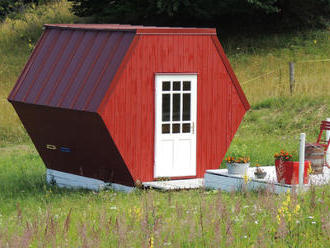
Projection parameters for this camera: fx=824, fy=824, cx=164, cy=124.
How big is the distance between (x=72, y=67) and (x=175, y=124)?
7.29 feet

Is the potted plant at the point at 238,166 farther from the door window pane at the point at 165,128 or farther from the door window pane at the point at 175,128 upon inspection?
the door window pane at the point at 165,128

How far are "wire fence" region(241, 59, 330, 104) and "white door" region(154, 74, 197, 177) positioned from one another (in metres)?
9.40

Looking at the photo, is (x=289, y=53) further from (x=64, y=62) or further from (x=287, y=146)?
(x=64, y=62)

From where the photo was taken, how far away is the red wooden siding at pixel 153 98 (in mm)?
14508

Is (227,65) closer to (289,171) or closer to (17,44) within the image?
(289,171)

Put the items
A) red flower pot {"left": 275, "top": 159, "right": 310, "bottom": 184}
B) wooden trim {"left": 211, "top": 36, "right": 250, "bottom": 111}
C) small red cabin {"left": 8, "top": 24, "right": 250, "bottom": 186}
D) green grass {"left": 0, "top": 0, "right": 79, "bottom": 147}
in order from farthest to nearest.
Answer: green grass {"left": 0, "top": 0, "right": 79, "bottom": 147}, wooden trim {"left": 211, "top": 36, "right": 250, "bottom": 111}, small red cabin {"left": 8, "top": 24, "right": 250, "bottom": 186}, red flower pot {"left": 275, "top": 159, "right": 310, "bottom": 184}

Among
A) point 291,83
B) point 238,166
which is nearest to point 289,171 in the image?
point 238,166

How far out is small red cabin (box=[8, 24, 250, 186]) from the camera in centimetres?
1450

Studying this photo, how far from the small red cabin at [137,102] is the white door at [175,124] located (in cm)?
2

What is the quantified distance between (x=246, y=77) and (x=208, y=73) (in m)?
13.0

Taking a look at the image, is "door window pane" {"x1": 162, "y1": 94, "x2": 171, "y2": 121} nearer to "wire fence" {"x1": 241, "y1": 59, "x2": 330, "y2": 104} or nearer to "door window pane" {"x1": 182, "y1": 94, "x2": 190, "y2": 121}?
"door window pane" {"x1": 182, "y1": 94, "x2": 190, "y2": 121}

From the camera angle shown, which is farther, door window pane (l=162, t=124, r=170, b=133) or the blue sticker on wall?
the blue sticker on wall

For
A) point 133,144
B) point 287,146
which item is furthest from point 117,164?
point 287,146

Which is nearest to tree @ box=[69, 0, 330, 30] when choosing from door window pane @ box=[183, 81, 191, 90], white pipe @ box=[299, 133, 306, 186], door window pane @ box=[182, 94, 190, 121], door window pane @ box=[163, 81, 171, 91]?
door window pane @ box=[183, 81, 191, 90]
